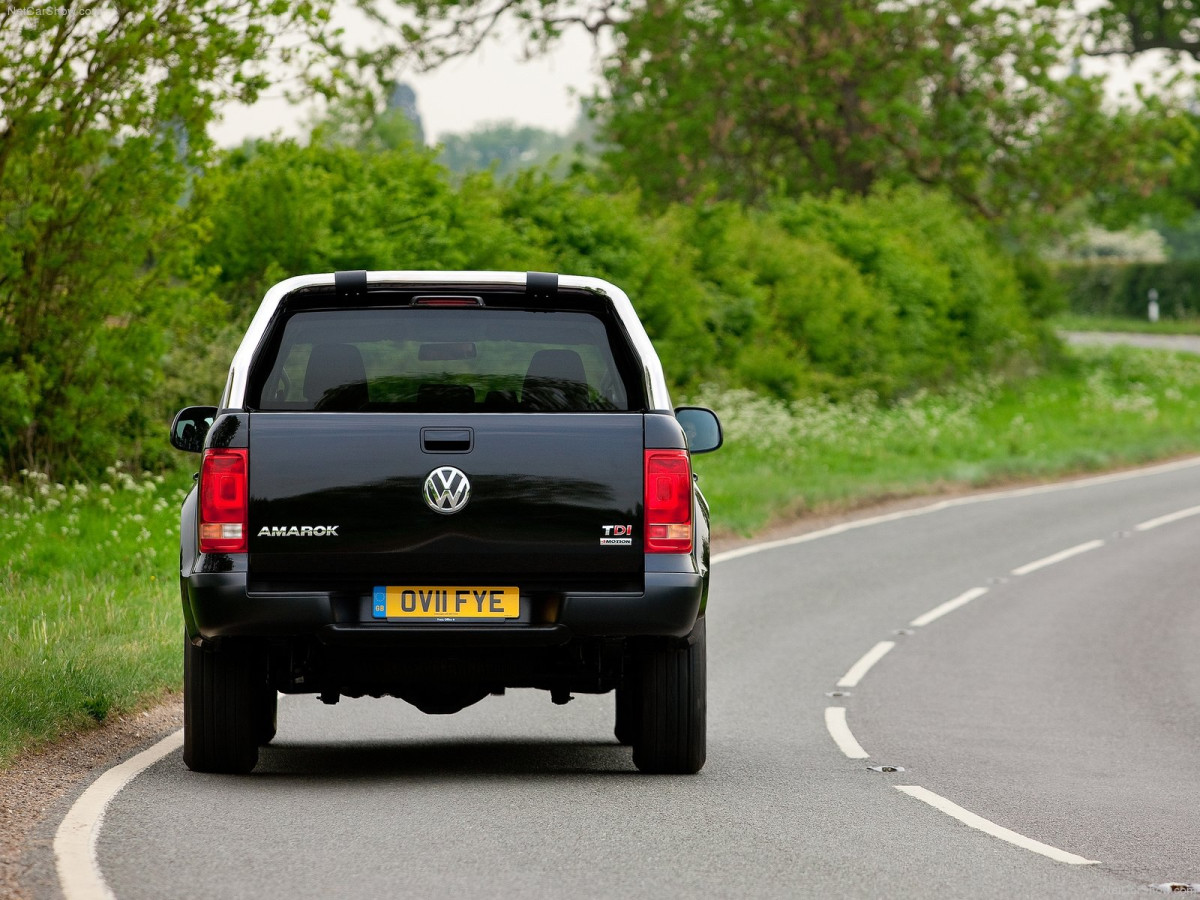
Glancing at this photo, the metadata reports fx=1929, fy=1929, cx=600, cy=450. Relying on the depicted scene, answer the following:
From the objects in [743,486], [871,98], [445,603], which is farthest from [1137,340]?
[445,603]

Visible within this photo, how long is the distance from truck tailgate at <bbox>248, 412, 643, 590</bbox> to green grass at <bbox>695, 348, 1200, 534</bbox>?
1436 centimetres

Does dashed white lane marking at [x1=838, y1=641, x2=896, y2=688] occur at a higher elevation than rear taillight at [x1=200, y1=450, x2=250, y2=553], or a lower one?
lower

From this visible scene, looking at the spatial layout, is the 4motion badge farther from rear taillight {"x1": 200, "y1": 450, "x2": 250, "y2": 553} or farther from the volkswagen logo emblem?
rear taillight {"x1": 200, "y1": 450, "x2": 250, "y2": 553}

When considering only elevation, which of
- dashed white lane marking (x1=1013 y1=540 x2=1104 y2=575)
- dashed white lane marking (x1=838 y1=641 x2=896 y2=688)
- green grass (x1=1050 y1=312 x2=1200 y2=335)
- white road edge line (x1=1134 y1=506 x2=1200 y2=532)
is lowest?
white road edge line (x1=1134 y1=506 x2=1200 y2=532)

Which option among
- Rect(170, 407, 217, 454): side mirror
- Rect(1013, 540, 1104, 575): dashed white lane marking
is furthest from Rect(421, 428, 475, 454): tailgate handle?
Rect(1013, 540, 1104, 575): dashed white lane marking

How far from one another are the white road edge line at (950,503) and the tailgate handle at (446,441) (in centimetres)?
1166

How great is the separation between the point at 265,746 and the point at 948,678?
5.24 metres

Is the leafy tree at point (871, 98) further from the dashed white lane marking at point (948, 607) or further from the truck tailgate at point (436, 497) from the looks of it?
the truck tailgate at point (436, 497)

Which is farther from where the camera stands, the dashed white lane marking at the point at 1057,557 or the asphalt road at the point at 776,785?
the dashed white lane marking at the point at 1057,557

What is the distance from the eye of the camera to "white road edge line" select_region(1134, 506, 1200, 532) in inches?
904

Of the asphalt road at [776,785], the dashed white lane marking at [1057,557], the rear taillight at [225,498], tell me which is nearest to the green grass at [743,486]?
the asphalt road at [776,785]

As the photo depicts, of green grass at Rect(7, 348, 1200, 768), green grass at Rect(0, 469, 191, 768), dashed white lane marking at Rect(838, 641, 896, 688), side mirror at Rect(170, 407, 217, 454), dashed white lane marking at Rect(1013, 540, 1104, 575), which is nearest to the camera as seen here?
side mirror at Rect(170, 407, 217, 454)

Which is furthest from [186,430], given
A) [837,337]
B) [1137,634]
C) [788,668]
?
[837,337]

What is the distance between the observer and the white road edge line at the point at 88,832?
19.1 feet
